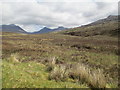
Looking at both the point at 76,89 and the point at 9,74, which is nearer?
the point at 76,89

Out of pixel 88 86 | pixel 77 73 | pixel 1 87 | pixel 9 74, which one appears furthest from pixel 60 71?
pixel 1 87

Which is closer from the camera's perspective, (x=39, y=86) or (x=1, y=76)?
(x=39, y=86)

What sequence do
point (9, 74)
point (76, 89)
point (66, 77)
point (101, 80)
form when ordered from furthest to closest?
1. point (66, 77)
2. point (9, 74)
3. point (101, 80)
4. point (76, 89)

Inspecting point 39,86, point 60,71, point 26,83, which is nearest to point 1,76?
point 26,83

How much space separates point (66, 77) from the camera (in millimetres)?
8094

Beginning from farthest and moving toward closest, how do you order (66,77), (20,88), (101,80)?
(66,77), (101,80), (20,88)

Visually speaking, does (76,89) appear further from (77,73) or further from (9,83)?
(9,83)

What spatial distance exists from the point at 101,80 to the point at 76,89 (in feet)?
4.52

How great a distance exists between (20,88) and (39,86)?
0.81 metres

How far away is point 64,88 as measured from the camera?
20.7 ft

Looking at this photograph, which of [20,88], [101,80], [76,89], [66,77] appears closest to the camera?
[20,88]

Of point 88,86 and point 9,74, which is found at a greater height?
point 9,74

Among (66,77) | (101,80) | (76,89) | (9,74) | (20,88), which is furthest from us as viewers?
(66,77)

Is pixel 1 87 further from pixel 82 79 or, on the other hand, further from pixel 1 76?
pixel 82 79
